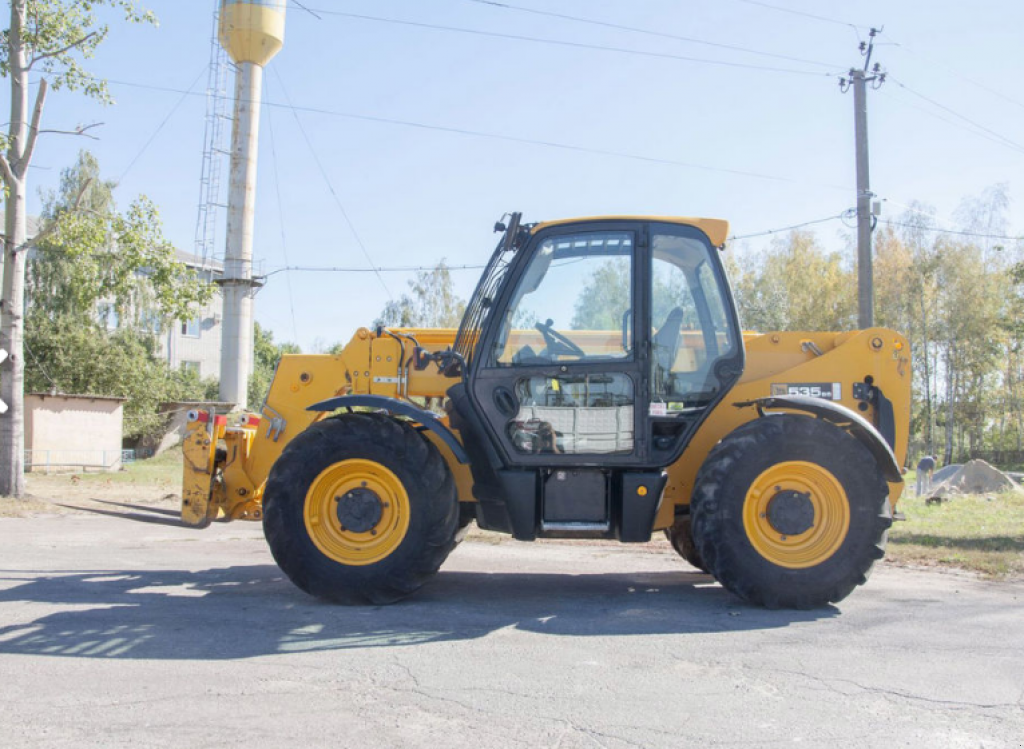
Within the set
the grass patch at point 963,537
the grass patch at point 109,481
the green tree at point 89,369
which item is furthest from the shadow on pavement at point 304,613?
the green tree at point 89,369

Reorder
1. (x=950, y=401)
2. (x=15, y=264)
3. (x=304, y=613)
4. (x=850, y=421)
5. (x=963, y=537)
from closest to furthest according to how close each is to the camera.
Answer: (x=304, y=613), (x=850, y=421), (x=963, y=537), (x=15, y=264), (x=950, y=401)

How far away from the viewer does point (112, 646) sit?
193 inches

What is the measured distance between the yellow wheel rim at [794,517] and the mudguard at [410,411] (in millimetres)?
2008

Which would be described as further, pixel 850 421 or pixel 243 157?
pixel 243 157

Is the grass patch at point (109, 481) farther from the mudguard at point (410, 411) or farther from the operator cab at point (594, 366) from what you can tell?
the operator cab at point (594, 366)

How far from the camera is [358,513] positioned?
20.1 ft

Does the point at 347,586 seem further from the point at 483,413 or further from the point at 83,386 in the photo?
the point at 83,386

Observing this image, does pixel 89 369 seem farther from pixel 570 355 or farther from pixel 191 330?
pixel 570 355

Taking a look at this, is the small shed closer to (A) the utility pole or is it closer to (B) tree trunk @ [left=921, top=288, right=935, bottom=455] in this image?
(A) the utility pole

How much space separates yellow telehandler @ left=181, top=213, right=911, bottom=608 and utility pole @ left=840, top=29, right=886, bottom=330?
1246 centimetres


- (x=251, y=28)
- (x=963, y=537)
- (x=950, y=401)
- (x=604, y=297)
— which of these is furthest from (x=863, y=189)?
(x=950, y=401)

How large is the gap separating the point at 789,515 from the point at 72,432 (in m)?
24.8

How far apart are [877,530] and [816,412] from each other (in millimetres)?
871

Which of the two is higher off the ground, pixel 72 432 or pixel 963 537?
pixel 72 432
